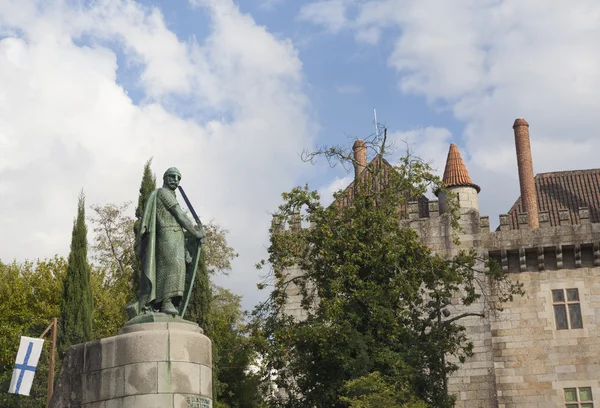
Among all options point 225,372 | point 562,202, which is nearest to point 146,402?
point 225,372

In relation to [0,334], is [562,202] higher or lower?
higher

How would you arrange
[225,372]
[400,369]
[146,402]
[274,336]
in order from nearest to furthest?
[146,402], [400,369], [274,336], [225,372]

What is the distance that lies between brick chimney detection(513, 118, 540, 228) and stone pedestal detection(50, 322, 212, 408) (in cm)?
2382

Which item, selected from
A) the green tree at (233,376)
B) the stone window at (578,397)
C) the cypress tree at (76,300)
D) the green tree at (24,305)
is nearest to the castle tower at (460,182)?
the stone window at (578,397)

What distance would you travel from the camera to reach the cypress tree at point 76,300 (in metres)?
30.0

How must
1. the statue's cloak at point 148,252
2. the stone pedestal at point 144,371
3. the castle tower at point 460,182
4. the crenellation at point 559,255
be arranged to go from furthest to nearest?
1. the castle tower at point 460,182
2. the crenellation at point 559,255
3. the statue's cloak at point 148,252
4. the stone pedestal at point 144,371

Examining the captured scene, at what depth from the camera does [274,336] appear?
25.2 meters

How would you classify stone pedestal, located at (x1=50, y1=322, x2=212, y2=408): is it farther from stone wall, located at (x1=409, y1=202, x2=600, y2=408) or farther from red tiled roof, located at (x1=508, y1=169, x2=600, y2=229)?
red tiled roof, located at (x1=508, y1=169, x2=600, y2=229)

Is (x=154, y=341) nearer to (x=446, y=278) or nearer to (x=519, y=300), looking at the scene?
(x=446, y=278)

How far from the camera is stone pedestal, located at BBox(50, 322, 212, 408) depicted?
1168 centimetres

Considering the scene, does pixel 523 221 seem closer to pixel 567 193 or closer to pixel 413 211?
pixel 413 211

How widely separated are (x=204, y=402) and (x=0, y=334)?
2534cm

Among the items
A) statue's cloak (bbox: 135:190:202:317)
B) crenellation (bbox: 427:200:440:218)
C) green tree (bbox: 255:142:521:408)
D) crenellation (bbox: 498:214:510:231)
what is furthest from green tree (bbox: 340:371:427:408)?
crenellation (bbox: 498:214:510:231)

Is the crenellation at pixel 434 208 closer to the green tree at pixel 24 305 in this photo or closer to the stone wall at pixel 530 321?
the stone wall at pixel 530 321
